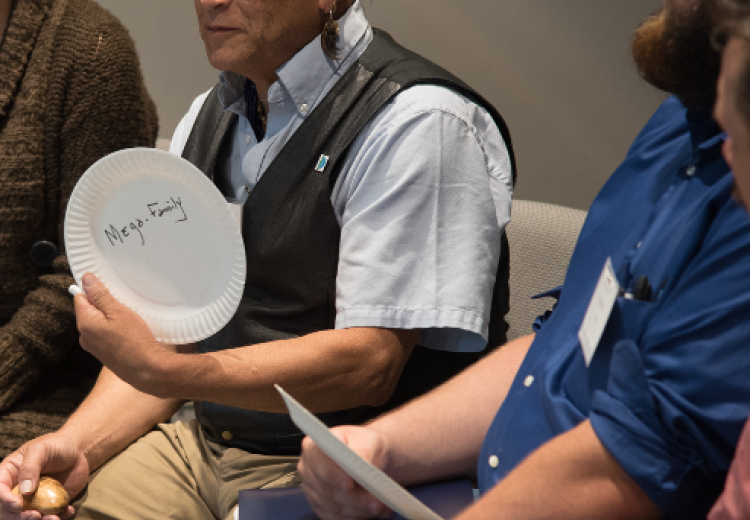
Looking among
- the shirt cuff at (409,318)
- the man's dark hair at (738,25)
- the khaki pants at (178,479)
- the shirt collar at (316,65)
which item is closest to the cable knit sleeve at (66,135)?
the khaki pants at (178,479)

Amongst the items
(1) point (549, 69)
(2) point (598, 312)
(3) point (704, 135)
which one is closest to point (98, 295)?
(2) point (598, 312)

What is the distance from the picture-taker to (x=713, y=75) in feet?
2.55

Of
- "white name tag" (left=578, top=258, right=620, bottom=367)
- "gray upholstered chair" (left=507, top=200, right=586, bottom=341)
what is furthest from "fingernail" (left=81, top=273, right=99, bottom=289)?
"gray upholstered chair" (left=507, top=200, right=586, bottom=341)

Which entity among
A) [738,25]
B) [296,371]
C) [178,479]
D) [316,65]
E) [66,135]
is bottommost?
[178,479]

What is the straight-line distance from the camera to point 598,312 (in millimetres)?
801

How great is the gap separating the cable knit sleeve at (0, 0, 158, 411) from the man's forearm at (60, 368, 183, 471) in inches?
5.7

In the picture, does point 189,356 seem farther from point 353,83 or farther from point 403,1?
point 403,1

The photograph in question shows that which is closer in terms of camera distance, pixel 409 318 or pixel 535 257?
pixel 409 318

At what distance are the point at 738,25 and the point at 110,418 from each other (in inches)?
46.3

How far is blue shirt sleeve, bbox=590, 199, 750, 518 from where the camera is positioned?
2.19ft

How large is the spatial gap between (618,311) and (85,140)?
1.09 meters

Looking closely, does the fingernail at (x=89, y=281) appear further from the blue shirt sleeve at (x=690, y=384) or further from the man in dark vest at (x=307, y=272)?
the blue shirt sleeve at (x=690, y=384)

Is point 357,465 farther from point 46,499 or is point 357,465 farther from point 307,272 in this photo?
point 46,499

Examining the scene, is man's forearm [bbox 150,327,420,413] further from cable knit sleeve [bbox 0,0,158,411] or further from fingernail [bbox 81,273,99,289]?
cable knit sleeve [bbox 0,0,158,411]
